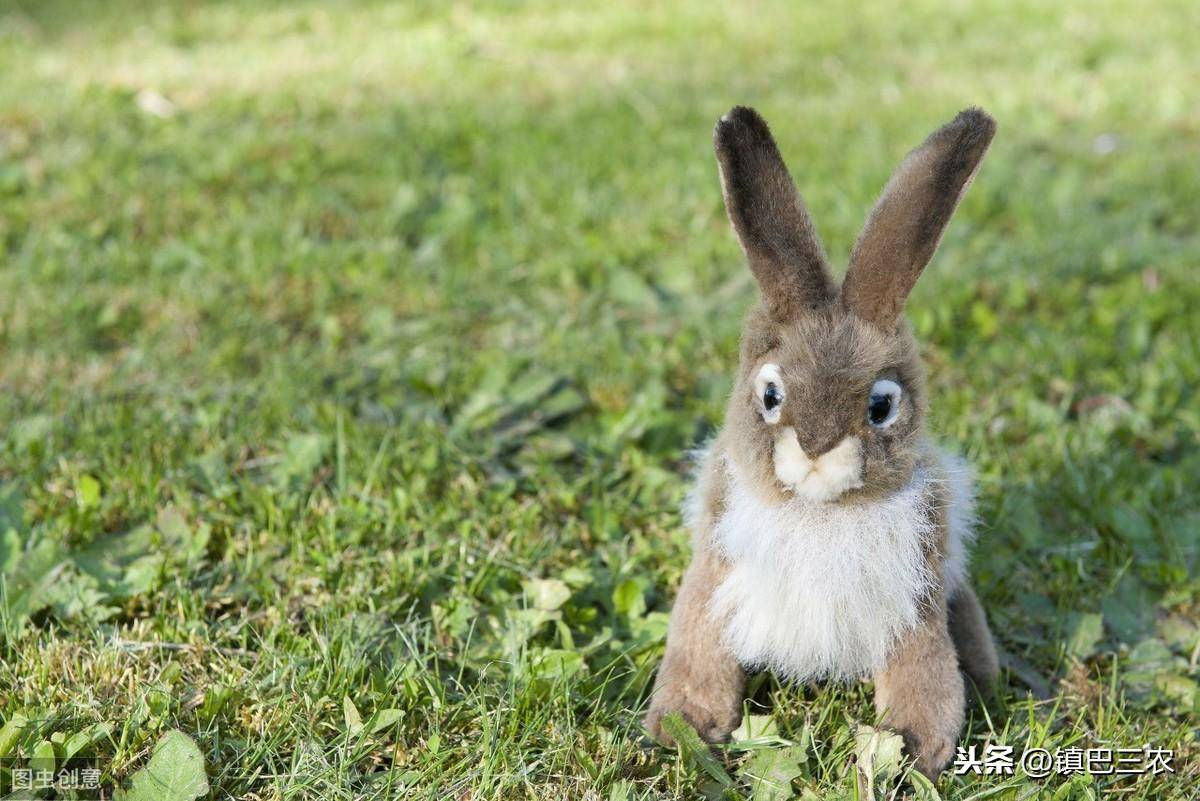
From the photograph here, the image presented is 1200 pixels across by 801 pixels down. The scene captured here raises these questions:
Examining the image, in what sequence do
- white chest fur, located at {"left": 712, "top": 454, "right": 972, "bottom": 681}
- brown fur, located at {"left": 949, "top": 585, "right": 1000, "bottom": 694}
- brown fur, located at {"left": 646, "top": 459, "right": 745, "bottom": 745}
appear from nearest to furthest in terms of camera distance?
white chest fur, located at {"left": 712, "top": 454, "right": 972, "bottom": 681} → brown fur, located at {"left": 646, "top": 459, "right": 745, "bottom": 745} → brown fur, located at {"left": 949, "top": 585, "right": 1000, "bottom": 694}

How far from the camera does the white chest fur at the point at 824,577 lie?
212cm

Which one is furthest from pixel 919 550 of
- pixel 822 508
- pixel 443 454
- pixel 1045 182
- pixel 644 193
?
pixel 1045 182

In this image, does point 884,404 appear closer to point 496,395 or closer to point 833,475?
point 833,475

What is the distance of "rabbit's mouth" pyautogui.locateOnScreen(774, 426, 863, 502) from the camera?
2012mm

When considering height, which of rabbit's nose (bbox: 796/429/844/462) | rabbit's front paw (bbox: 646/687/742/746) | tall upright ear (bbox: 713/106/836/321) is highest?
tall upright ear (bbox: 713/106/836/321)

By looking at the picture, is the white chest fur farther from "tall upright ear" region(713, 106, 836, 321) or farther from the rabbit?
"tall upright ear" region(713, 106, 836, 321)

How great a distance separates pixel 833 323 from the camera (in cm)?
212

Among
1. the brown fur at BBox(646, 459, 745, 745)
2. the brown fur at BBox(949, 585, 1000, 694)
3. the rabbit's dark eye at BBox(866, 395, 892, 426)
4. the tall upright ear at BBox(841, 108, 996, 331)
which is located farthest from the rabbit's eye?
the brown fur at BBox(949, 585, 1000, 694)

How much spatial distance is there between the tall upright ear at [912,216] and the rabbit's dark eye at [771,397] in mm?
212

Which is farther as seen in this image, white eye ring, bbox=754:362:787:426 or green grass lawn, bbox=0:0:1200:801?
green grass lawn, bbox=0:0:1200:801

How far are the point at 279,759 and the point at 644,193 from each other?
3373 millimetres

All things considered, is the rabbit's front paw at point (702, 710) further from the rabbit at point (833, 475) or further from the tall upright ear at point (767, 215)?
the tall upright ear at point (767, 215)

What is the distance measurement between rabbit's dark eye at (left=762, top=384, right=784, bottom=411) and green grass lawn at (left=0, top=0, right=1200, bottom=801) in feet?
2.18

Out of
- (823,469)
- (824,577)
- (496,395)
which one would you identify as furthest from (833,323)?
(496,395)
